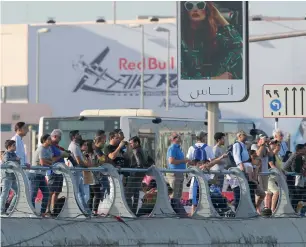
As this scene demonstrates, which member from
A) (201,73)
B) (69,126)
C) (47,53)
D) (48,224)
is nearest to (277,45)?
(47,53)

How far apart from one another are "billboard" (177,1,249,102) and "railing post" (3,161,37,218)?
34.1ft

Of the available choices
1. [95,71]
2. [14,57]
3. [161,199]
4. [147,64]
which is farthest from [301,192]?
[14,57]

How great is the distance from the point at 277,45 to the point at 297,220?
51197 millimetres

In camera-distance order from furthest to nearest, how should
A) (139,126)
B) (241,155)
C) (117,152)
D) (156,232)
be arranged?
1. (139,126)
2. (241,155)
3. (117,152)
4. (156,232)

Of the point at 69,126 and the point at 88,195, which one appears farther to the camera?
the point at 69,126

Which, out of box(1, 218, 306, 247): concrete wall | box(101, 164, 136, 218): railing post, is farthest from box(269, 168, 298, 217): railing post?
box(101, 164, 136, 218): railing post

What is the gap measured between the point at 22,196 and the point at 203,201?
3362mm

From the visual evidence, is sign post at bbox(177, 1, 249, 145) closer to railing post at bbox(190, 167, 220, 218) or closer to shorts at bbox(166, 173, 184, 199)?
shorts at bbox(166, 173, 184, 199)

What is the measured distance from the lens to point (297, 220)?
19.2 m

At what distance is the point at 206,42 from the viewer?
25484 mm

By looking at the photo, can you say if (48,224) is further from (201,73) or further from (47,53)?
(47,53)

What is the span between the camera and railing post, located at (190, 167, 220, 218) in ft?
58.3

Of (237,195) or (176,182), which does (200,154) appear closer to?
(237,195)

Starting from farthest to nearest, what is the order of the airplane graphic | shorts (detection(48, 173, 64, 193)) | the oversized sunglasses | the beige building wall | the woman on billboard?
the beige building wall
the airplane graphic
the woman on billboard
the oversized sunglasses
shorts (detection(48, 173, 64, 193))
